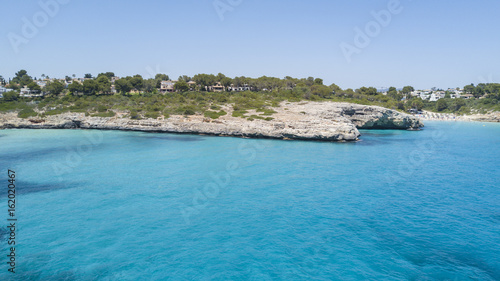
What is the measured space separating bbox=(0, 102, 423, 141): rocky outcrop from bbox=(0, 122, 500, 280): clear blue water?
13.1 meters

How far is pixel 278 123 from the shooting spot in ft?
157

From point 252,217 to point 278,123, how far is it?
3155 cm

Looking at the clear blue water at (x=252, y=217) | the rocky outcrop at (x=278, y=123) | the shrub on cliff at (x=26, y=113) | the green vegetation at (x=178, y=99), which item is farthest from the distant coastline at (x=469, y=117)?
the shrub on cliff at (x=26, y=113)

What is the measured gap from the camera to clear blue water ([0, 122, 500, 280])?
1265 centimetres

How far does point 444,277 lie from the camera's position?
11.9 meters

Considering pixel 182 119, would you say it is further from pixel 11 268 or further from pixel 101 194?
pixel 11 268

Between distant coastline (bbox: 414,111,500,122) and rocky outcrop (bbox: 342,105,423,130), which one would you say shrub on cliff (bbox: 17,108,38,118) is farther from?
distant coastline (bbox: 414,111,500,122)

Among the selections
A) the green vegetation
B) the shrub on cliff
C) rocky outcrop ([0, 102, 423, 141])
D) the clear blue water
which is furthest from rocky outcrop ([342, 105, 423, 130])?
the shrub on cliff

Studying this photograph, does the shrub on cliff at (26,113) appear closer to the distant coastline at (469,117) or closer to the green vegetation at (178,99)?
the green vegetation at (178,99)

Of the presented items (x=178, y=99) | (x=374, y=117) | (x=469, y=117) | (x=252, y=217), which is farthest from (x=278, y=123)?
(x=469, y=117)

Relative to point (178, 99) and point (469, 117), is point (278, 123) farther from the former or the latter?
point (469, 117)

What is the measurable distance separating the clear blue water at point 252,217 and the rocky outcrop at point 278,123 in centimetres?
1309

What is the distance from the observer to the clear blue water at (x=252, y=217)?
41.5ft

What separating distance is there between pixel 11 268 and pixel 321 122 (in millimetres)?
42003
